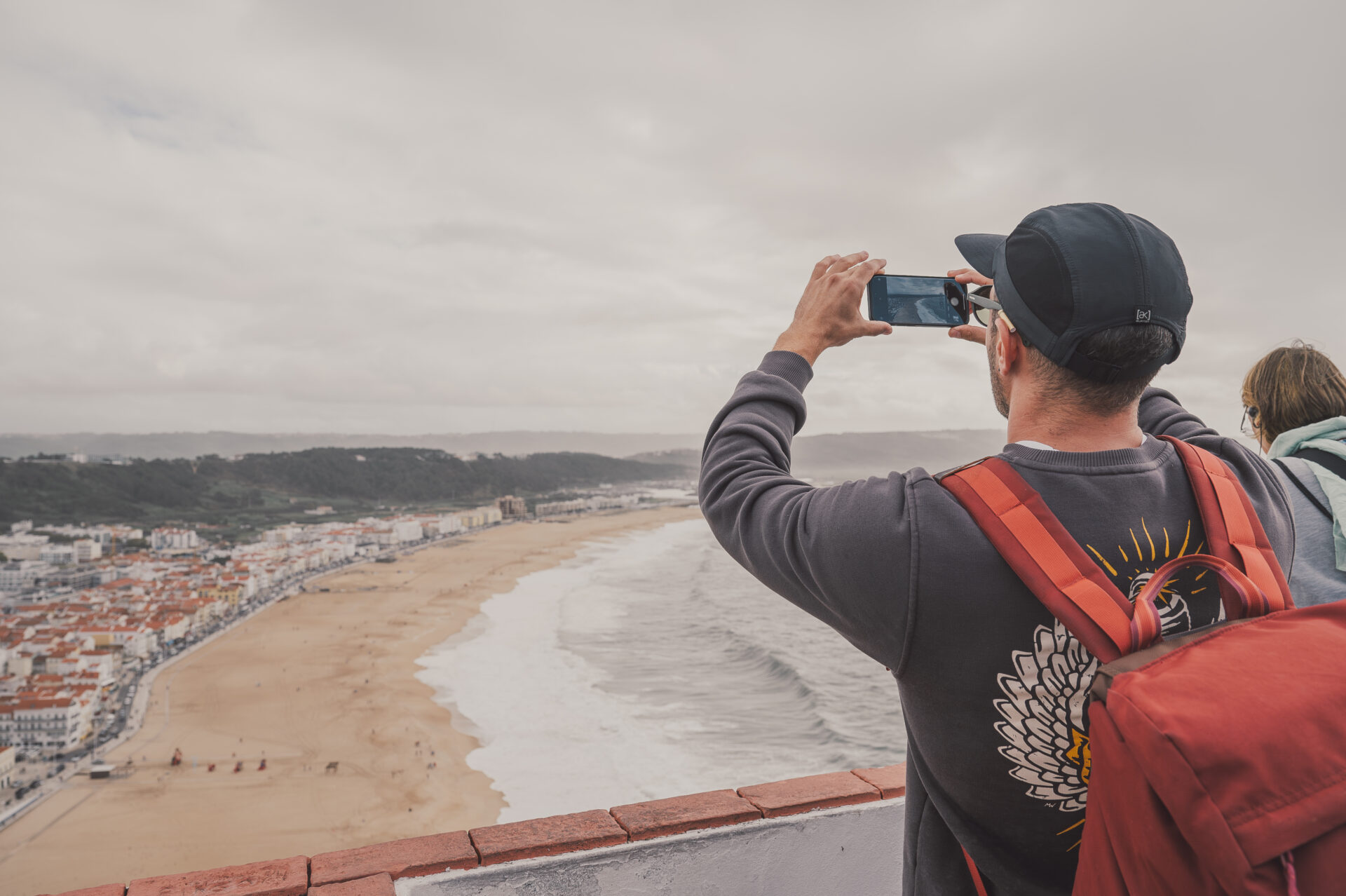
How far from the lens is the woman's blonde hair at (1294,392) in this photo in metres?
1.46

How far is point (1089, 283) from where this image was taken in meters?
0.69

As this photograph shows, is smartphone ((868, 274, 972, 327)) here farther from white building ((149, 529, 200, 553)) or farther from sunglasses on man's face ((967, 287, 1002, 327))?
white building ((149, 529, 200, 553))

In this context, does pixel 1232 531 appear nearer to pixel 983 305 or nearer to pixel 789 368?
pixel 983 305

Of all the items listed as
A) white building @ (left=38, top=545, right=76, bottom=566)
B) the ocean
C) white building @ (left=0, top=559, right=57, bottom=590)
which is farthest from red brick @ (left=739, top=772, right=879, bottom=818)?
white building @ (left=38, top=545, right=76, bottom=566)

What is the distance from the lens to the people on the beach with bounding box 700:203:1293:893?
0.66m

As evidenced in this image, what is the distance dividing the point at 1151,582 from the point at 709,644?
1532cm

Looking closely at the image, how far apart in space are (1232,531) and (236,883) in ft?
5.27

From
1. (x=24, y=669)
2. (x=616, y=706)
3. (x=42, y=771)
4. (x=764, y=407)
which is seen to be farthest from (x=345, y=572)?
(x=764, y=407)

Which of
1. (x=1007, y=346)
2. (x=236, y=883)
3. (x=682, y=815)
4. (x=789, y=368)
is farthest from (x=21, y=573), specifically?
(x=1007, y=346)

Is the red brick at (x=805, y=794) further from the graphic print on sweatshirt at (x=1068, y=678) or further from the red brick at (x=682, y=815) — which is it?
the graphic print on sweatshirt at (x=1068, y=678)

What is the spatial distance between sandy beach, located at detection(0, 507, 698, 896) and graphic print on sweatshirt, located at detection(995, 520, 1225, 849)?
27.3 ft

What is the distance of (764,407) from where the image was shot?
87cm

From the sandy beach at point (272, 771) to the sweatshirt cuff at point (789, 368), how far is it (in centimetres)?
826

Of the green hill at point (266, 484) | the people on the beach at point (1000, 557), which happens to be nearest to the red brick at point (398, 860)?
the people on the beach at point (1000, 557)
